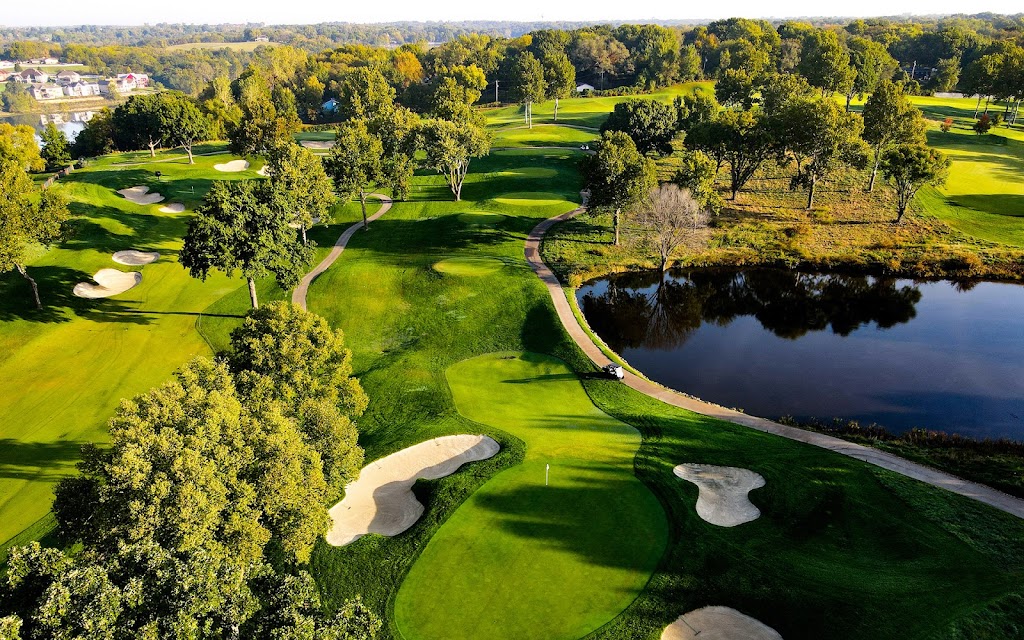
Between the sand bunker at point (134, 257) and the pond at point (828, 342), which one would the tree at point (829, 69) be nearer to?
the pond at point (828, 342)

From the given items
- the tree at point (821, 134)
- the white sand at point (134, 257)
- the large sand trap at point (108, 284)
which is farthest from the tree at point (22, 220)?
the tree at point (821, 134)

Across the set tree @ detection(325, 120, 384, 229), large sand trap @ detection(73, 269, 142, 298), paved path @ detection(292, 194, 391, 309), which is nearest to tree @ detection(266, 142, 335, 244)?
tree @ detection(325, 120, 384, 229)

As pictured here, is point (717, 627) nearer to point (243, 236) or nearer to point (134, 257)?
point (243, 236)

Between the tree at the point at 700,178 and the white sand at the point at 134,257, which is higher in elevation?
the tree at the point at 700,178

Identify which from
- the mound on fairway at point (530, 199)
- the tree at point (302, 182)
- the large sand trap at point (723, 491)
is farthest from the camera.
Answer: the mound on fairway at point (530, 199)

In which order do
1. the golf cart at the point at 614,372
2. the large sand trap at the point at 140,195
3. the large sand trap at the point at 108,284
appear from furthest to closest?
the large sand trap at the point at 140,195 → the large sand trap at the point at 108,284 → the golf cart at the point at 614,372

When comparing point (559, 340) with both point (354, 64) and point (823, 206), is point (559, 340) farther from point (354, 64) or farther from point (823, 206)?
point (354, 64)

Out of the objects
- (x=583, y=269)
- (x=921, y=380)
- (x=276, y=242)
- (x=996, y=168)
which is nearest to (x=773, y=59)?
(x=996, y=168)
